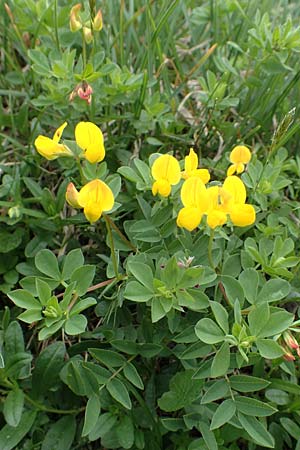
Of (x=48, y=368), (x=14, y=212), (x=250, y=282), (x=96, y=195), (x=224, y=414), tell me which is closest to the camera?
(x=96, y=195)

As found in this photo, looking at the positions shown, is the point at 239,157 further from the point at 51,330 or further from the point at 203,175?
the point at 51,330

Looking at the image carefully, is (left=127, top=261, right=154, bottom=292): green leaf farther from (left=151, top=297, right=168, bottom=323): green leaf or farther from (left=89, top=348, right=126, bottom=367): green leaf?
(left=89, top=348, right=126, bottom=367): green leaf

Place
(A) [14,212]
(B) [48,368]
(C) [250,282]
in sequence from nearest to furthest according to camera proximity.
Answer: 1. (C) [250,282]
2. (B) [48,368]
3. (A) [14,212]

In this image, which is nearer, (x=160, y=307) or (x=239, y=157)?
(x=160, y=307)

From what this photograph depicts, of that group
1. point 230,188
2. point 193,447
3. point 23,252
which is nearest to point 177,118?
point 23,252

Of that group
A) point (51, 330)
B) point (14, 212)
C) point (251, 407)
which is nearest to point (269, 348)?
point (251, 407)

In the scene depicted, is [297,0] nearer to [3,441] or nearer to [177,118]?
[177,118]

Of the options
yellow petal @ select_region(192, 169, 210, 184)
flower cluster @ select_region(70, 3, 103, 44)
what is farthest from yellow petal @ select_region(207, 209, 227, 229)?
flower cluster @ select_region(70, 3, 103, 44)
